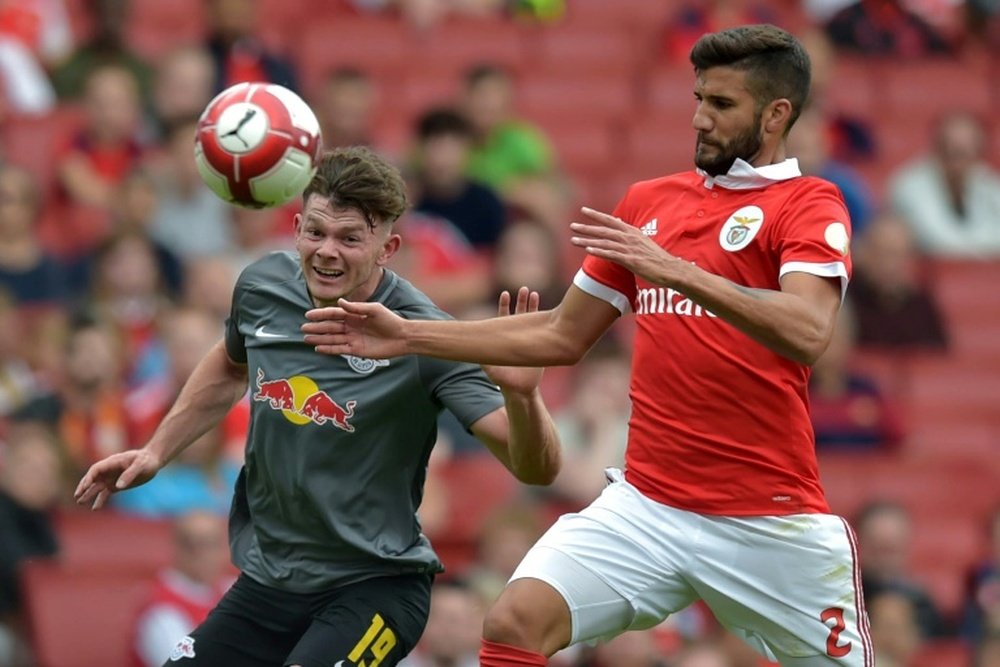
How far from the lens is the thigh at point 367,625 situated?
5.98m

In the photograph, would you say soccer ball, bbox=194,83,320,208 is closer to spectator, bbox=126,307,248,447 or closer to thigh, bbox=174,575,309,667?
thigh, bbox=174,575,309,667

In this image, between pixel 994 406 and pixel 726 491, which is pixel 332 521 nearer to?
pixel 726 491

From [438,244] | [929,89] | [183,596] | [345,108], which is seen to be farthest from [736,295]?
[929,89]

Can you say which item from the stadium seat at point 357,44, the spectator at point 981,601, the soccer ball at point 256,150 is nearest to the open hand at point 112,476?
the soccer ball at point 256,150

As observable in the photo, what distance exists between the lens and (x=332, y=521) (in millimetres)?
6129

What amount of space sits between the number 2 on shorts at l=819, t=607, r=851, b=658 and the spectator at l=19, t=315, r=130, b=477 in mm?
5251

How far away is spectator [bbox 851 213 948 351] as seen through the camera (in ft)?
41.4

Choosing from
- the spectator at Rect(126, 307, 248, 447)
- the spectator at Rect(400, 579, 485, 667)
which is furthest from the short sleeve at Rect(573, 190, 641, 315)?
the spectator at Rect(126, 307, 248, 447)

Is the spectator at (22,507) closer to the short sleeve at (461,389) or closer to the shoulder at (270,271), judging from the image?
the shoulder at (270,271)

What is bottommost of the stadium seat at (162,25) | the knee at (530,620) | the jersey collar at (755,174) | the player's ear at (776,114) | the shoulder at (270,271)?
the knee at (530,620)

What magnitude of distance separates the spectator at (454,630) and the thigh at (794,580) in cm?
317

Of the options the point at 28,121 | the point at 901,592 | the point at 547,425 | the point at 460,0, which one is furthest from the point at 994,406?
the point at 547,425

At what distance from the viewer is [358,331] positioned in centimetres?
571

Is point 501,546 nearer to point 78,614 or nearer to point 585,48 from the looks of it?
point 78,614
